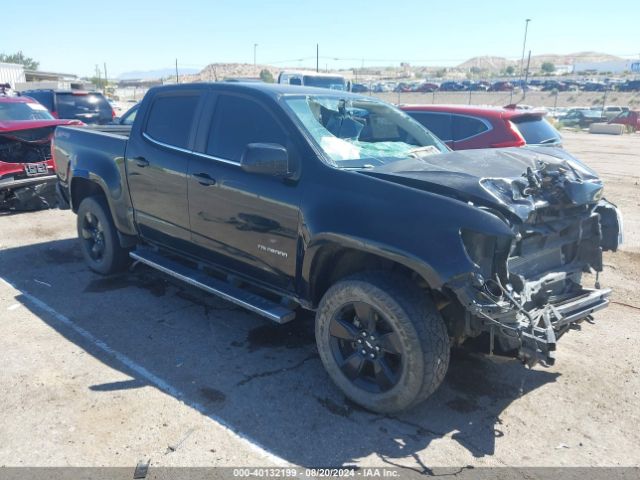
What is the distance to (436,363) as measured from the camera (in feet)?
10.3

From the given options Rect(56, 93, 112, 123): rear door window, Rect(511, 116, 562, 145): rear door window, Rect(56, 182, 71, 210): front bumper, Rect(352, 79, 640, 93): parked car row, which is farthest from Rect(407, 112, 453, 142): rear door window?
Rect(352, 79, 640, 93): parked car row

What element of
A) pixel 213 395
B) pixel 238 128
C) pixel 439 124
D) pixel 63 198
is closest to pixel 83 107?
pixel 63 198

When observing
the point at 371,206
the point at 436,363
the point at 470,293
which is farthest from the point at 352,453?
the point at 371,206

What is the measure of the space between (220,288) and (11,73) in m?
42.4

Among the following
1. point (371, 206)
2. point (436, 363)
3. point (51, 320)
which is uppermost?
point (371, 206)

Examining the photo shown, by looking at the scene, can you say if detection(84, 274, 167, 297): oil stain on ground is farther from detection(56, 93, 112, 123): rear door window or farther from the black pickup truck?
detection(56, 93, 112, 123): rear door window

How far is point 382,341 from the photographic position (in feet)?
11.0

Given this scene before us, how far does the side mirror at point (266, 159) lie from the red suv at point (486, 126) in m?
4.88

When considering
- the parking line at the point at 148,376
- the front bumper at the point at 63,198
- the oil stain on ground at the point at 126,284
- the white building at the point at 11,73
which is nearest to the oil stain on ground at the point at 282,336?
the parking line at the point at 148,376

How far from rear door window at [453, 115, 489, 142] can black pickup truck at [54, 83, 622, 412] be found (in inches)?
133

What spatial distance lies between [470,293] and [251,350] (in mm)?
2021

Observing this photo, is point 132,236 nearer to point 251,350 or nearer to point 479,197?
point 251,350

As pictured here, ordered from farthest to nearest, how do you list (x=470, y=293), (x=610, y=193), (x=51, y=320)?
(x=610, y=193), (x=51, y=320), (x=470, y=293)

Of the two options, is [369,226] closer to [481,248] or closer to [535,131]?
[481,248]
